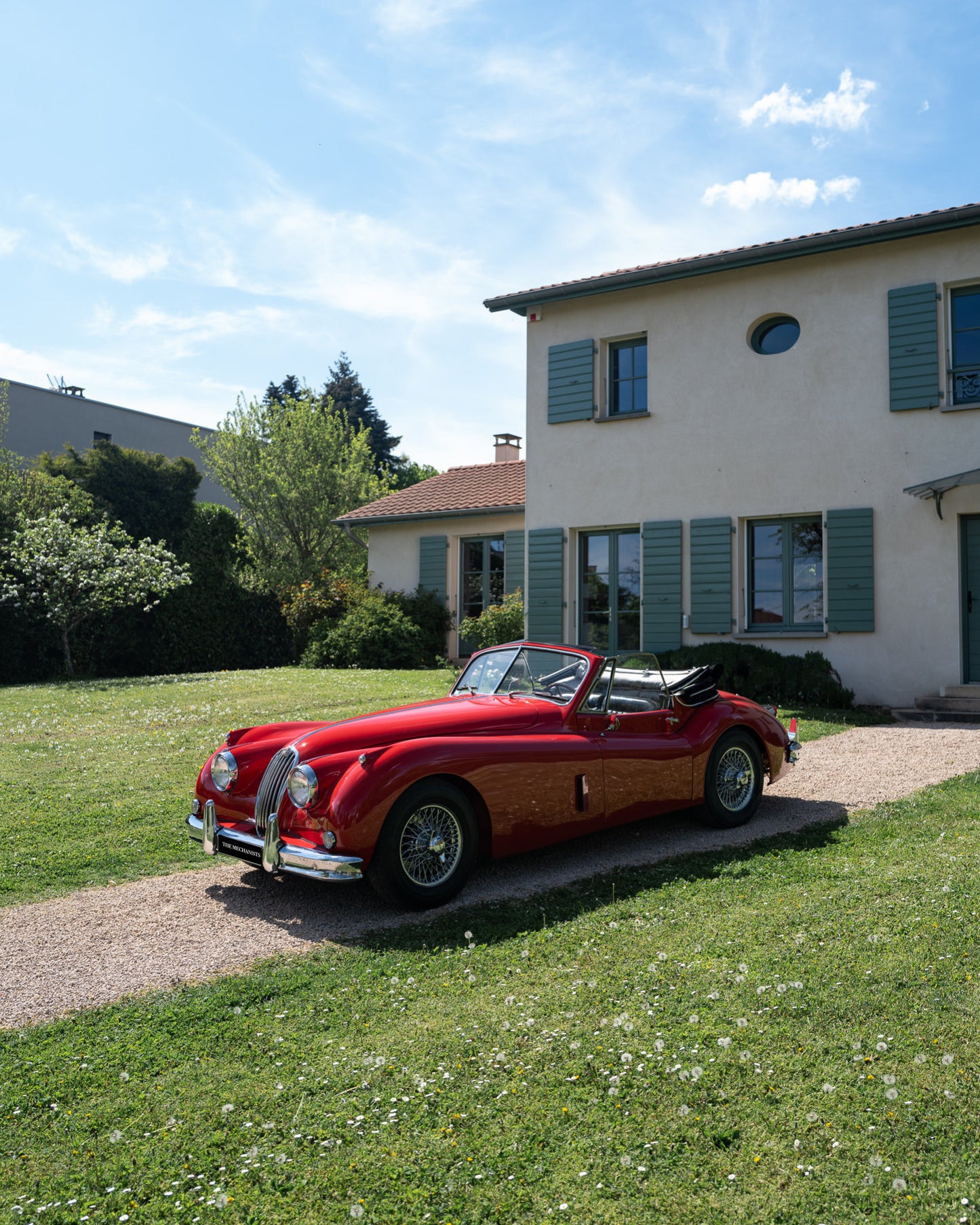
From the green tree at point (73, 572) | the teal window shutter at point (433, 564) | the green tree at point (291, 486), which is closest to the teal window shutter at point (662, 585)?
the teal window shutter at point (433, 564)

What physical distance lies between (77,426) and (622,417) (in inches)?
936

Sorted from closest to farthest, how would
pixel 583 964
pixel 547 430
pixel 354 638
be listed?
1. pixel 583 964
2. pixel 547 430
3. pixel 354 638

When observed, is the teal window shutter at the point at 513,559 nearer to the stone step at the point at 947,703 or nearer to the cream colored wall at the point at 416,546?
the cream colored wall at the point at 416,546

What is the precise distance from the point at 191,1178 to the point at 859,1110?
6.13ft

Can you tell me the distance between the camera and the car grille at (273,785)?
16.7 ft

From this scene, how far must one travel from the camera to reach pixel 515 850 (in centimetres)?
539

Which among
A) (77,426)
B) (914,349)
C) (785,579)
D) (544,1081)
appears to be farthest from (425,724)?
(77,426)

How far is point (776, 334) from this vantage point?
13922mm

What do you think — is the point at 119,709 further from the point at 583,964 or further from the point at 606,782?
the point at 583,964

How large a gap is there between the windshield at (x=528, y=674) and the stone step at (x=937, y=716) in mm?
7032

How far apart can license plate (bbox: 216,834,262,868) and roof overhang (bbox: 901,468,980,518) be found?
9446 millimetres

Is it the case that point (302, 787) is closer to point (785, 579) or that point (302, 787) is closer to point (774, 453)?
point (785, 579)

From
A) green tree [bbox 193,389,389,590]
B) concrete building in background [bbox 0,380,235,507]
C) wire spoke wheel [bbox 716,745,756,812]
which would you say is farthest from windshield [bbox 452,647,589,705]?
concrete building in background [bbox 0,380,235,507]

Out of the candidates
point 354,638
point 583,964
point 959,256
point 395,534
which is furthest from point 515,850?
point 395,534
